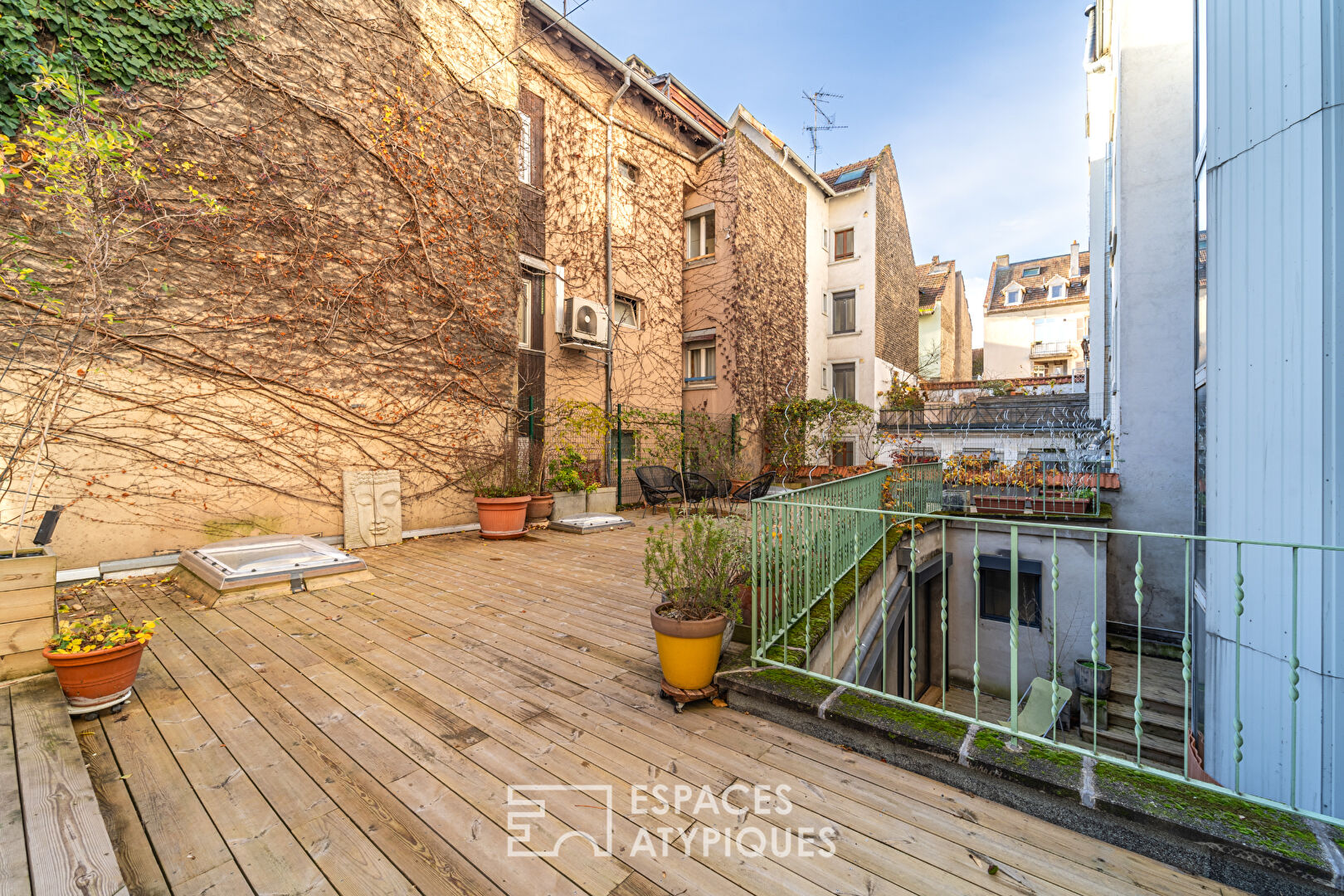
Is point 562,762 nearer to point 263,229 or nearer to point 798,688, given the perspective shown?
point 798,688

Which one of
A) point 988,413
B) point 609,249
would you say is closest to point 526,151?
point 609,249

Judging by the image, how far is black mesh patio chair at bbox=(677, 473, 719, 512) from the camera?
27.3ft

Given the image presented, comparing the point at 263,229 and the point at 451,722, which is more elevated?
the point at 263,229

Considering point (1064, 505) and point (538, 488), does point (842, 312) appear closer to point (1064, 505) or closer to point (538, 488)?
point (1064, 505)

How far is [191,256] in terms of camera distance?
4945mm

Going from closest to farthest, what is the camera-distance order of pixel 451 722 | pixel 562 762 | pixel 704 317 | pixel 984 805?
1. pixel 984 805
2. pixel 562 762
3. pixel 451 722
4. pixel 704 317

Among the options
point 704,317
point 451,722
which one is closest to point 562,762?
point 451,722

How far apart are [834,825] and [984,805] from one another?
1.95ft

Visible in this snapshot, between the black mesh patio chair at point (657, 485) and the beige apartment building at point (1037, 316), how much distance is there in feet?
78.5

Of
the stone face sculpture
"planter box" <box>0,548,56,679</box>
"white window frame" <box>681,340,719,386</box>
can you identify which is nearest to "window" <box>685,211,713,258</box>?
"white window frame" <box>681,340,719,386</box>

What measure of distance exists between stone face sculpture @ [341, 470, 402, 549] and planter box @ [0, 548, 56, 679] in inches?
132

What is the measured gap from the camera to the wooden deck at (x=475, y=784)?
159cm

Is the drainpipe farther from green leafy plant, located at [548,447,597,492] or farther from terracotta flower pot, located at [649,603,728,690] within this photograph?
terracotta flower pot, located at [649,603,728,690]

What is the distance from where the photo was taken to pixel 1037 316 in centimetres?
2738
